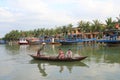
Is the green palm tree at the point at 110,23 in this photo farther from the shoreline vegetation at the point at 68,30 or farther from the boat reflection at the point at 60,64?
the boat reflection at the point at 60,64

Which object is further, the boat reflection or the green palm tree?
the green palm tree

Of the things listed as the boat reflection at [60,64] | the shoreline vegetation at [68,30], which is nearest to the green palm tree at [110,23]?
the shoreline vegetation at [68,30]

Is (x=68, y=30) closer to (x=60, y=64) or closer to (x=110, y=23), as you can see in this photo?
(x=110, y=23)

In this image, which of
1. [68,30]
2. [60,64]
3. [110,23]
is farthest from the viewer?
[68,30]

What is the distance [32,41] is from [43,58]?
51.9m

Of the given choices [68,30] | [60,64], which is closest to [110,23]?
[68,30]

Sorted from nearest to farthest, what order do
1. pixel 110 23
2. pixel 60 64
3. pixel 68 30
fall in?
pixel 60 64
pixel 110 23
pixel 68 30

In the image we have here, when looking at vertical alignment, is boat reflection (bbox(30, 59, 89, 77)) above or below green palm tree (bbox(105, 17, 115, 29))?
below

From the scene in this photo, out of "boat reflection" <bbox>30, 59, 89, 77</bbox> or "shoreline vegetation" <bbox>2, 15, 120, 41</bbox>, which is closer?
"boat reflection" <bbox>30, 59, 89, 77</bbox>

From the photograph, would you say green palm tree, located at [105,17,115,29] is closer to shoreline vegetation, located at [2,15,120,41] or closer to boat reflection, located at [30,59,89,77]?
shoreline vegetation, located at [2,15,120,41]

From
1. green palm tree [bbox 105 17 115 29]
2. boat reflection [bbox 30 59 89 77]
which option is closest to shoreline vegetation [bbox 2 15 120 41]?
green palm tree [bbox 105 17 115 29]

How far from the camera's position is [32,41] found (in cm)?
7469

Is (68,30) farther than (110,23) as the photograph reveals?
Yes

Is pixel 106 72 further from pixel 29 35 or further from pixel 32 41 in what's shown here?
pixel 29 35
